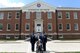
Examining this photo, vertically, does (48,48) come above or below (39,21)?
below

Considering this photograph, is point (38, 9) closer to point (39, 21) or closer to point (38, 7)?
point (38, 7)

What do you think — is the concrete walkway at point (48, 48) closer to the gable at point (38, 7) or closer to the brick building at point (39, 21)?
the brick building at point (39, 21)

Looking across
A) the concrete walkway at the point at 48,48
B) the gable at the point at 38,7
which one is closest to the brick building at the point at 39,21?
the gable at the point at 38,7

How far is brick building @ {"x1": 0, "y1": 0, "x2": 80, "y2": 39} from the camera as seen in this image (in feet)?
127

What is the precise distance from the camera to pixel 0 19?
39.9 m

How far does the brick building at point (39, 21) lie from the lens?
3856cm

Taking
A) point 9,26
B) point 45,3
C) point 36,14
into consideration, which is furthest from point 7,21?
point 45,3

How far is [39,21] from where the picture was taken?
1524 inches

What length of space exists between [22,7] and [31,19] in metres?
3.77

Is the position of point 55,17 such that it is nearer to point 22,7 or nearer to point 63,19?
point 63,19

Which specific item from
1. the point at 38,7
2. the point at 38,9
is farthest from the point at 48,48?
the point at 38,7

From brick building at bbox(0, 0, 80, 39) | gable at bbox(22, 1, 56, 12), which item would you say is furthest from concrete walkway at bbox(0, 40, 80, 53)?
gable at bbox(22, 1, 56, 12)

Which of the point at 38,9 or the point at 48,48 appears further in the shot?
the point at 38,9

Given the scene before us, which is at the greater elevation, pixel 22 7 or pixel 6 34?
pixel 22 7
